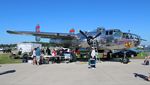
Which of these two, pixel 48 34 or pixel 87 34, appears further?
pixel 48 34

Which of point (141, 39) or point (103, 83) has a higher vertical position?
point (141, 39)

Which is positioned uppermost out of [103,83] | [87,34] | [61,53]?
[87,34]

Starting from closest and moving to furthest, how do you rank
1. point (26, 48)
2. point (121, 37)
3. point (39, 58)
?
point (39, 58) < point (121, 37) < point (26, 48)

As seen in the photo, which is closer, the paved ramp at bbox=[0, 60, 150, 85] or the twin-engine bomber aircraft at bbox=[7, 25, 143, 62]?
the paved ramp at bbox=[0, 60, 150, 85]

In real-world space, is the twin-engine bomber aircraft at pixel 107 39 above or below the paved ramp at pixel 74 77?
above

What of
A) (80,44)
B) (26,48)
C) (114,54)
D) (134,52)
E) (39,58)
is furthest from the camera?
(26,48)

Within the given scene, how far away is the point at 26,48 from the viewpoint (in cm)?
5869

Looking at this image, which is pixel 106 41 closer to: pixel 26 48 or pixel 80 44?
pixel 80 44

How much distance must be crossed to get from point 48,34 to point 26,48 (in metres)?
24.2

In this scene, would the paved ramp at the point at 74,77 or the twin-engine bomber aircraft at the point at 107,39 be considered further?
the twin-engine bomber aircraft at the point at 107,39

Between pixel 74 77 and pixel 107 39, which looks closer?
pixel 74 77

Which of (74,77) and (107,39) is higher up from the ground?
(107,39)

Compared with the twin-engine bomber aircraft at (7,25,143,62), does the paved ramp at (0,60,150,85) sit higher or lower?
lower

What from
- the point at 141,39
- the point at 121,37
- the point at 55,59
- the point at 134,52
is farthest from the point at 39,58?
the point at 134,52
